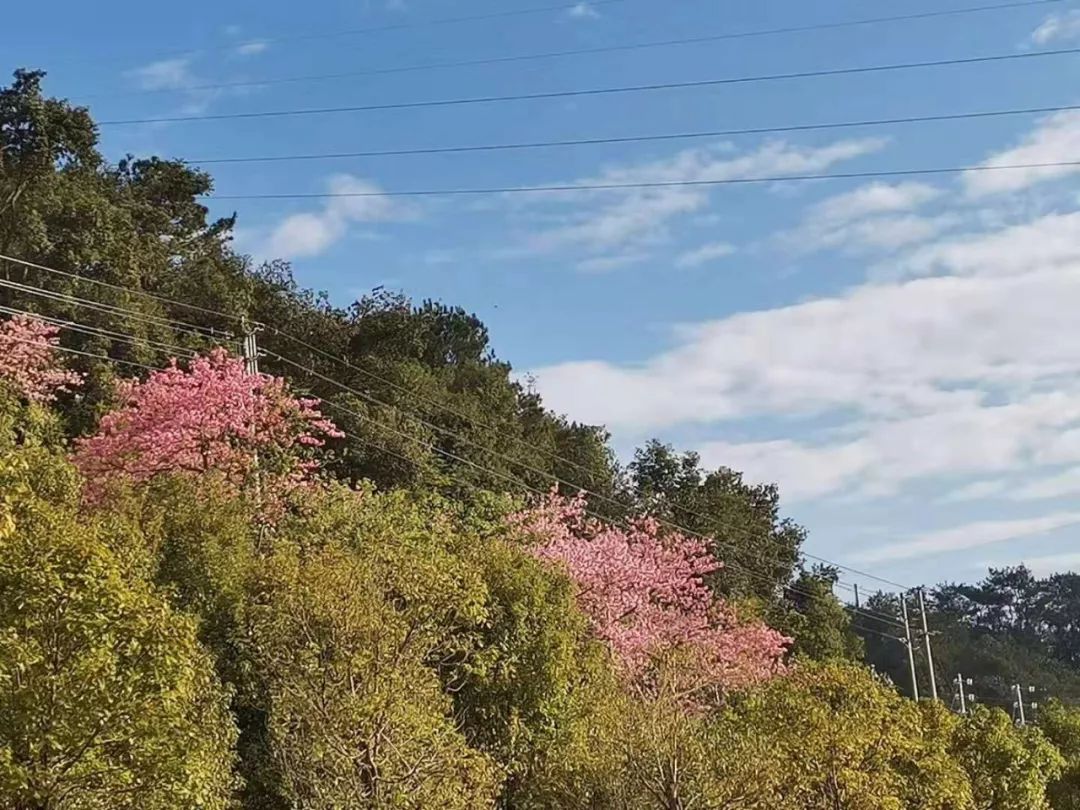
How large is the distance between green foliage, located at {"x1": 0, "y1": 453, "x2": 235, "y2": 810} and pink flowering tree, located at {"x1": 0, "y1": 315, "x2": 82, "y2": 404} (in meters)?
11.2

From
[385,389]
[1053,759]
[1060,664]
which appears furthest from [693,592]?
[1060,664]

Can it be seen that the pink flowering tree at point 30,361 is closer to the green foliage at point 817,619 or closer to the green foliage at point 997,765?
the green foliage at point 997,765

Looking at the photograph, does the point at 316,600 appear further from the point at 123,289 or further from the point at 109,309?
the point at 123,289

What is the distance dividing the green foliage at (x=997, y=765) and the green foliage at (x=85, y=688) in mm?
10932

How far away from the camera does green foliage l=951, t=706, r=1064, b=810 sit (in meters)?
14.5

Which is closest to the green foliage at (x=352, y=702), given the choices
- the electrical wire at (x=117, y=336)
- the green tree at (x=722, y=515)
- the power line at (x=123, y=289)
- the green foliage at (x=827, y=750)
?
the green foliage at (x=827, y=750)

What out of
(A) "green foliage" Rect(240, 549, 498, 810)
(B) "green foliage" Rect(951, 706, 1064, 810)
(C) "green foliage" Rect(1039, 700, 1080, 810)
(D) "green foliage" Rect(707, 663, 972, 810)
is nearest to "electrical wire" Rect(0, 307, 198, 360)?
(A) "green foliage" Rect(240, 549, 498, 810)

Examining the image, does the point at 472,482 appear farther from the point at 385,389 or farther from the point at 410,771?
the point at 410,771

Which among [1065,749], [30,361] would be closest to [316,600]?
[30,361]

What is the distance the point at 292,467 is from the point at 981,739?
9885 mm

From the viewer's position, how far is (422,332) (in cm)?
2900

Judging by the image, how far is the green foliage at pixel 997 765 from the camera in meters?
14.5

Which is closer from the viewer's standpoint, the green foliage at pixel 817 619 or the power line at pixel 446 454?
the power line at pixel 446 454

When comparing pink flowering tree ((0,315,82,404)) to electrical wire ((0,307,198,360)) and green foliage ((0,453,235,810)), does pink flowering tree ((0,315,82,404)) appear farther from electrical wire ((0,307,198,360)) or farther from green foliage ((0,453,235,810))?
green foliage ((0,453,235,810))
